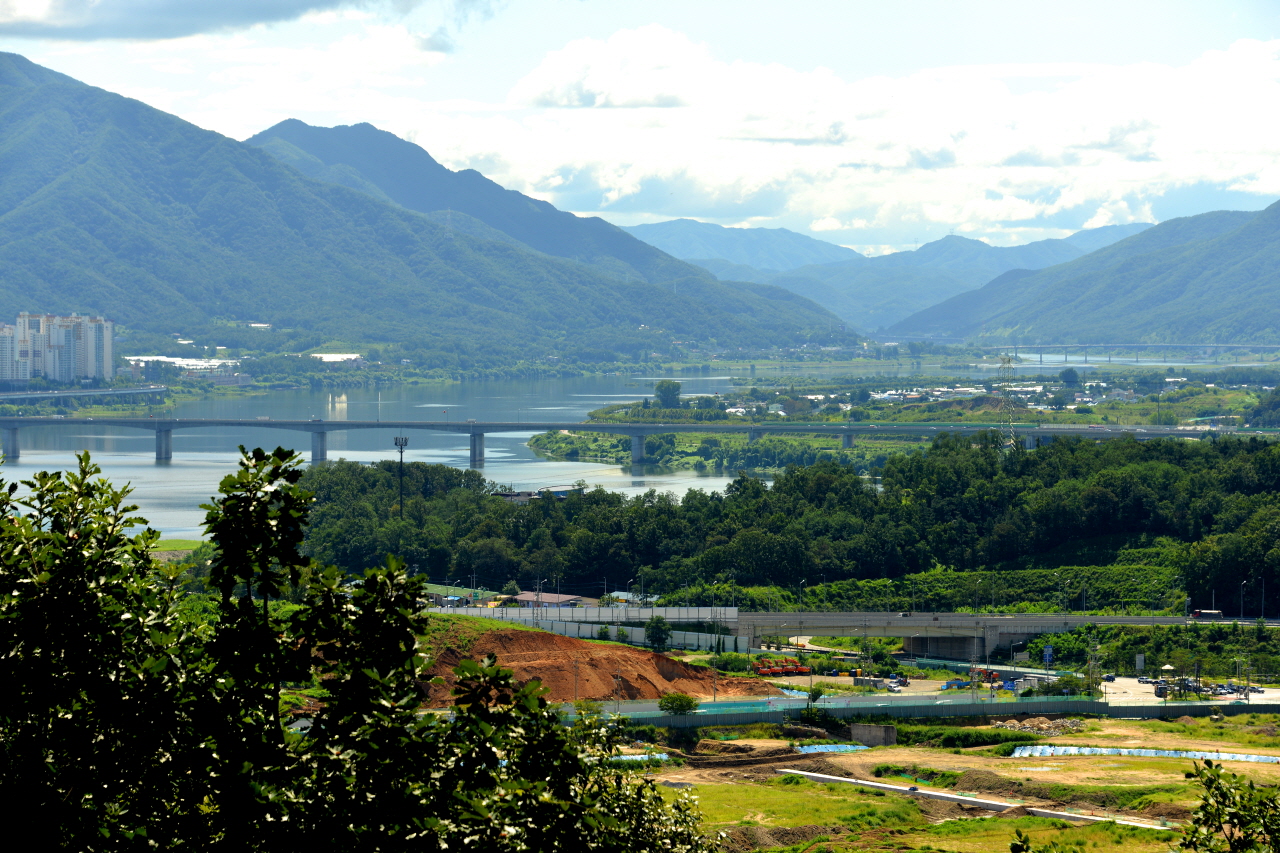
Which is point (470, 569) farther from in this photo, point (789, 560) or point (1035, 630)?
point (1035, 630)

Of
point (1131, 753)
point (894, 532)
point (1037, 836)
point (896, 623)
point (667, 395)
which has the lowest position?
point (1131, 753)

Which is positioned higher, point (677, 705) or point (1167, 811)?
point (677, 705)

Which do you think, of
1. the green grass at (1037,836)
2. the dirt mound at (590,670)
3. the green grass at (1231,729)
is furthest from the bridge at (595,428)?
the green grass at (1037,836)

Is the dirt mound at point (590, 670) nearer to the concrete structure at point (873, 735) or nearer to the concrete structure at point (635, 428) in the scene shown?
the concrete structure at point (873, 735)

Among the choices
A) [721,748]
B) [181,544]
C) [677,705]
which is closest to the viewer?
[721,748]

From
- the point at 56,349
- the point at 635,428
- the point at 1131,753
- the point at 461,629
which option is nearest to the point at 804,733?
the point at 1131,753

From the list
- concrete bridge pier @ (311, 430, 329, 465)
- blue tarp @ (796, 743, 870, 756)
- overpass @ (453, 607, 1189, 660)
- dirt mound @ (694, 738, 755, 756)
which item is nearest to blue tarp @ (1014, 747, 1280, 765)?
blue tarp @ (796, 743, 870, 756)

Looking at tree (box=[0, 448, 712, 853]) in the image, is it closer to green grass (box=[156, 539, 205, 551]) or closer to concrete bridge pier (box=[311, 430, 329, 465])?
green grass (box=[156, 539, 205, 551])

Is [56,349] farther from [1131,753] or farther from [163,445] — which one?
[1131,753]
